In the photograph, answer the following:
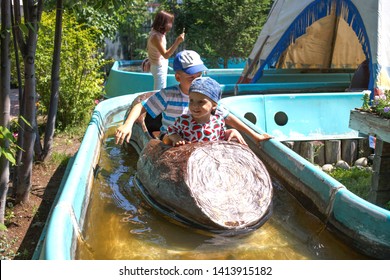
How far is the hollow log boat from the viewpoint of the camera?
112 inches

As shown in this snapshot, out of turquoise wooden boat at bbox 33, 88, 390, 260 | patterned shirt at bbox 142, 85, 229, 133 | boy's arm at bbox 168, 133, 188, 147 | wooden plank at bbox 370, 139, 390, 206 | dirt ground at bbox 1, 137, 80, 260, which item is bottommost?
dirt ground at bbox 1, 137, 80, 260

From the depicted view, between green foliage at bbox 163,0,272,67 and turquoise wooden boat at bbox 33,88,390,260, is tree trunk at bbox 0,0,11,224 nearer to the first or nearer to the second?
turquoise wooden boat at bbox 33,88,390,260

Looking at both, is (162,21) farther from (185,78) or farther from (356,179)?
(356,179)

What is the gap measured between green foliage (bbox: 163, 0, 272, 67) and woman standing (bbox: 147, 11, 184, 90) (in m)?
7.03

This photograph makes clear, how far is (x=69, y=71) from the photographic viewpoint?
6625mm

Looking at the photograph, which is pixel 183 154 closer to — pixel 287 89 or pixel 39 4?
pixel 39 4

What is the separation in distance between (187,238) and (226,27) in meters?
11.0

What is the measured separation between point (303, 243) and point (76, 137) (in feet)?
14.6

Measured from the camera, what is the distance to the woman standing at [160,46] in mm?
5812

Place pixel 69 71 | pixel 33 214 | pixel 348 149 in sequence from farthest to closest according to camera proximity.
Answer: pixel 69 71 → pixel 348 149 → pixel 33 214

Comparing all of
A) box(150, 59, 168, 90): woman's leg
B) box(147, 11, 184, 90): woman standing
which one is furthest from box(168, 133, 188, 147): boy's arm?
box(150, 59, 168, 90): woman's leg

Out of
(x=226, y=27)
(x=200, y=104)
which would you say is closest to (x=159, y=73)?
(x=200, y=104)

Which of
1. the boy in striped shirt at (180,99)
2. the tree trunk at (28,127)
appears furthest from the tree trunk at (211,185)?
the tree trunk at (28,127)

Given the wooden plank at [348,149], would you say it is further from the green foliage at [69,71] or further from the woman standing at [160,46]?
the green foliage at [69,71]
